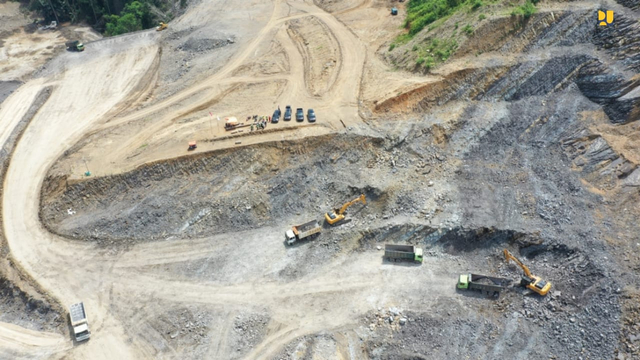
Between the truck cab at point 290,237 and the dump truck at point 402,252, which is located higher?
the truck cab at point 290,237

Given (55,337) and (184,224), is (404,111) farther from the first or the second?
(55,337)

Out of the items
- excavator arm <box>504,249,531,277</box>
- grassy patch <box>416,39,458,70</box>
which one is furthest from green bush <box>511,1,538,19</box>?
excavator arm <box>504,249,531,277</box>

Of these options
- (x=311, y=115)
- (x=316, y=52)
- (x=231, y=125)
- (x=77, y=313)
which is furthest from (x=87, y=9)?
(x=77, y=313)

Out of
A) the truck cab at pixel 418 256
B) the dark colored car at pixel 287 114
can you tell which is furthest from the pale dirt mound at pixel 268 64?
the truck cab at pixel 418 256

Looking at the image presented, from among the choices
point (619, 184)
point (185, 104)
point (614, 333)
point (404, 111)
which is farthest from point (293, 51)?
point (614, 333)

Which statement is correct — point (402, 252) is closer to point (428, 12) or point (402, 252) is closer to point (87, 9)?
point (428, 12)

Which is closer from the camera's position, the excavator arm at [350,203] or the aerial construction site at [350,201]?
the aerial construction site at [350,201]

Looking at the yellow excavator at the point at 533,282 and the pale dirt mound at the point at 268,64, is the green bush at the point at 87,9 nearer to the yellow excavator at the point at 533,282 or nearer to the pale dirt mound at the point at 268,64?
the pale dirt mound at the point at 268,64
